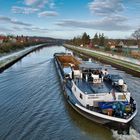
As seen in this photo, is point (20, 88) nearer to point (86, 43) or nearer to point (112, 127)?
point (112, 127)

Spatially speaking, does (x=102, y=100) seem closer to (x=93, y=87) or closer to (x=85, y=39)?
(x=93, y=87)

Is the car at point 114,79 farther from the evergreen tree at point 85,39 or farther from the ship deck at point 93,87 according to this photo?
the evergreen tree at point 85,39

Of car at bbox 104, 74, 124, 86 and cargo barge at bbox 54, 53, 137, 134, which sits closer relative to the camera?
cargo barge at bbox 54, 53, 137, 134

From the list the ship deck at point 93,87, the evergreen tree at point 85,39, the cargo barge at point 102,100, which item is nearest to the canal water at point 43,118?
the cargo barge at point 102,100

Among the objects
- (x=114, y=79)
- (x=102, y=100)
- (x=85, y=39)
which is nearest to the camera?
(x=102, y=100)

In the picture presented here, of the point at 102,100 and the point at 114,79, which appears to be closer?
the point at 102,100

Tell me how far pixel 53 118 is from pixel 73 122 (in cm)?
199

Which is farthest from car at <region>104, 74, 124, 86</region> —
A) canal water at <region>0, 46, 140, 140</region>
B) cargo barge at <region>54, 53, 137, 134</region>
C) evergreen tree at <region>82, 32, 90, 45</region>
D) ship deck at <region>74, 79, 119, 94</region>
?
evergreen tree at <region>82, 32, 90, 45</region>

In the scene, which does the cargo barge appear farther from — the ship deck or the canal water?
the canal water

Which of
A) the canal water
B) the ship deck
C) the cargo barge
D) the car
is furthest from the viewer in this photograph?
the car

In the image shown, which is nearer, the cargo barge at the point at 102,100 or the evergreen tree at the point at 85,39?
the cargo barge at the point at 102,100

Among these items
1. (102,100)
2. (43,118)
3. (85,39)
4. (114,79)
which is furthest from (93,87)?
(85,39)

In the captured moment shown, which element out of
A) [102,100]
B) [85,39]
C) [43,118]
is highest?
[85,39]

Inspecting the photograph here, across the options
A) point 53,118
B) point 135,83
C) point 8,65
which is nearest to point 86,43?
point 8,65
